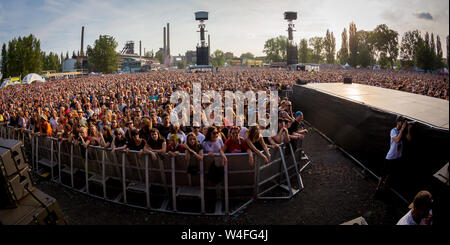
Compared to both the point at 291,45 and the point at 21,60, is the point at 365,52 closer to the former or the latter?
the point at 291,45

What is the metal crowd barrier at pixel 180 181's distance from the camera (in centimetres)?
480

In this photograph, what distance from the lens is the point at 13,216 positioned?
2.79m

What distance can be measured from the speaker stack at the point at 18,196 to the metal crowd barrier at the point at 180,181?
77.9 inches

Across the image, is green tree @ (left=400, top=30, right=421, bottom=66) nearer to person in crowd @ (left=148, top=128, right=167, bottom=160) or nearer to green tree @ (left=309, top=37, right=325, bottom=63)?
person in crowd @ (left=148, top=128, right=167, bottom=160)

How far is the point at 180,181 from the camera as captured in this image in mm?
4980

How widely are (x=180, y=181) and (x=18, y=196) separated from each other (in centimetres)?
264

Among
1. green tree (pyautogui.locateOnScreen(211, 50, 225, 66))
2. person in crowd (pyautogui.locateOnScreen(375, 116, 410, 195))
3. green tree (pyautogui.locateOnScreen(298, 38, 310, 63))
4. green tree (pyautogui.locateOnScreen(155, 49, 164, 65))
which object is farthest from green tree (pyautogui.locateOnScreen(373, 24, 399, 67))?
green tree (pyautogui.locateOnScreen(155, 49, 164, 65))

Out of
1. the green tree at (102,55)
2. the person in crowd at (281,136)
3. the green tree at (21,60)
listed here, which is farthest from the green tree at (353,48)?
the person in crowd at (281,136)

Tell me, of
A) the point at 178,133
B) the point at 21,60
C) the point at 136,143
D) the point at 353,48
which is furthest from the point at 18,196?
the point at 353,48

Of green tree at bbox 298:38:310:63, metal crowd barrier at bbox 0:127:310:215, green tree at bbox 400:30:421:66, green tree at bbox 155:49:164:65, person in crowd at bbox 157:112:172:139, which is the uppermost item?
green tree at bbox 155:49:164:65

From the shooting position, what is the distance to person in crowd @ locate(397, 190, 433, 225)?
2.88 meters

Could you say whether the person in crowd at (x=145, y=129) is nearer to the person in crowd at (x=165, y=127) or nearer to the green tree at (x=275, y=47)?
the person in crowd at (x=165, y=127)

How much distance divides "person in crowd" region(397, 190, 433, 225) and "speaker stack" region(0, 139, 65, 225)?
469 centimetres
